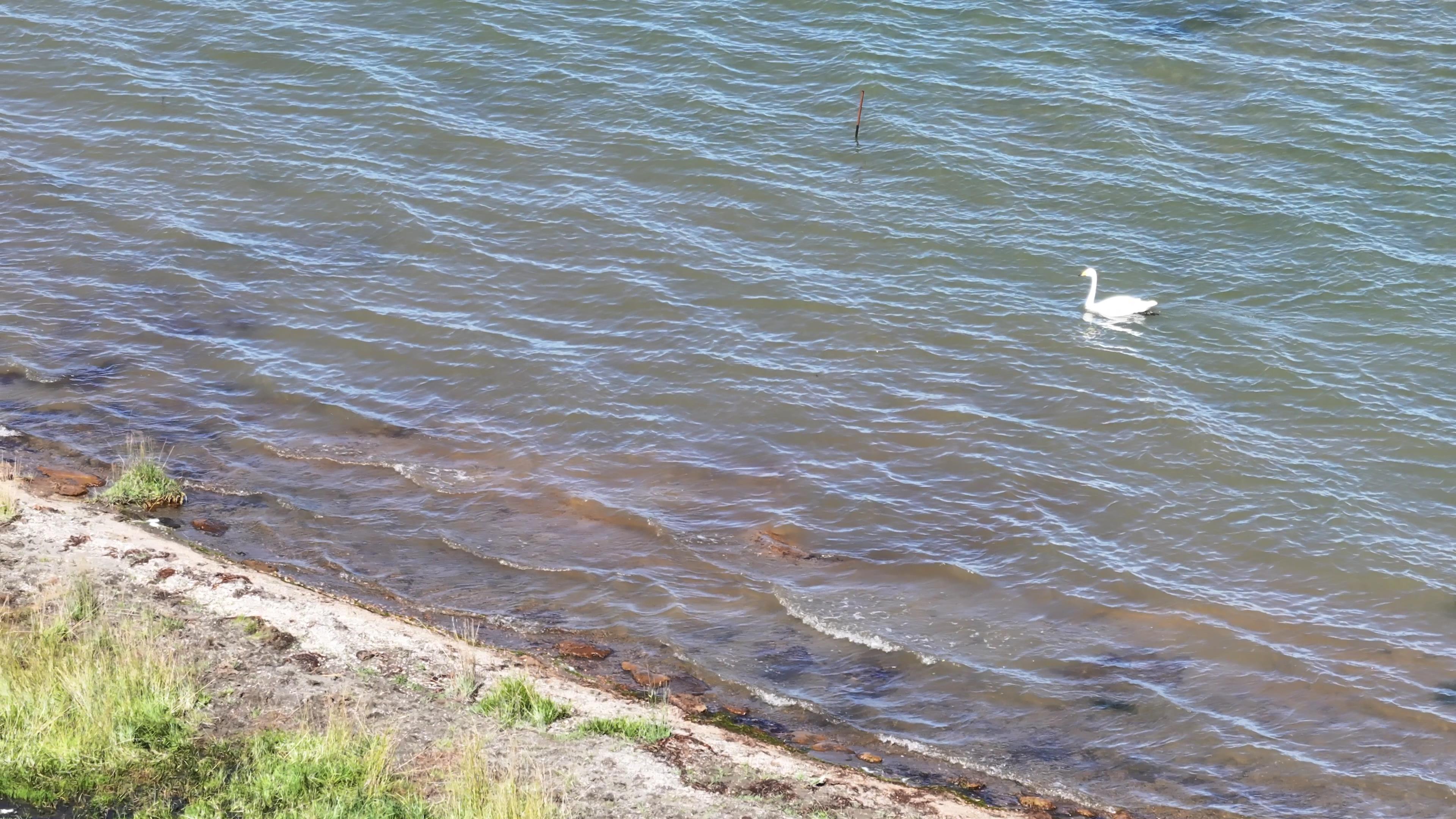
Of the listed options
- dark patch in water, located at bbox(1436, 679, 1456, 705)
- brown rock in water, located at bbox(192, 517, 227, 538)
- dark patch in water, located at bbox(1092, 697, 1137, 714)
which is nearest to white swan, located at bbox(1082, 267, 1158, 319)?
dark patch in water, located at bbox(1436, 679, 1456, 705)

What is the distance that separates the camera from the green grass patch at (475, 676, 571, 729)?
32.9ft

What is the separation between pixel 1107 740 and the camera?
11.8 m

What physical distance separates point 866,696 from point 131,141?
58.7 feet

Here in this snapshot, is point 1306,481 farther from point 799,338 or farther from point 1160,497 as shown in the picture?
point 799,338

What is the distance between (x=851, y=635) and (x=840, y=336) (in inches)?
248

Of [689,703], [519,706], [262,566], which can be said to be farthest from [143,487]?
[689,703]

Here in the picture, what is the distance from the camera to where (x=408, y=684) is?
34.1 ft

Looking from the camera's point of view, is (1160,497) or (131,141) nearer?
(1160,497)

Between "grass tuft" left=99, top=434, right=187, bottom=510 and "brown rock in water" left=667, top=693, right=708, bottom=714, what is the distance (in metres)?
6.22

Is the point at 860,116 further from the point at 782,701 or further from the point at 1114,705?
the point at 782,701

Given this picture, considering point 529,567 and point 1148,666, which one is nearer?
point 1148,666

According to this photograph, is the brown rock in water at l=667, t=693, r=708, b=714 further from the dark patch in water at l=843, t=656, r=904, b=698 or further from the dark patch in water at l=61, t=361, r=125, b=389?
the dark patch in water at l=61, t=361, r=125, b=389

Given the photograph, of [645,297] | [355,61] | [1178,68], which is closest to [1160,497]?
[645,297]

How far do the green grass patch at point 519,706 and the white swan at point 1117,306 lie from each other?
10855mm
